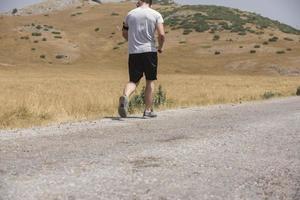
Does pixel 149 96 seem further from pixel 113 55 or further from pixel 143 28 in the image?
pixel 113 55

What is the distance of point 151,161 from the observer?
6.50 m

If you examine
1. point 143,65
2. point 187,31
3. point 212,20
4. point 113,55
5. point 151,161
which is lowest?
point 113,55

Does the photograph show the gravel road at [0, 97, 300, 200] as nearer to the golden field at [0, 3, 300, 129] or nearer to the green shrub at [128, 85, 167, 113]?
the green shrub at [128, 85, 167, 113]

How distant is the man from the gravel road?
1.34 meters

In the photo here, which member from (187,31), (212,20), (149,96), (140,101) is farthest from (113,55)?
(149,96)

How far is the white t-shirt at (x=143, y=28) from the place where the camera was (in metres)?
11.2

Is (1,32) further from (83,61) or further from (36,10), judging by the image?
(36,10)

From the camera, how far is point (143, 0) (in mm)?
11266

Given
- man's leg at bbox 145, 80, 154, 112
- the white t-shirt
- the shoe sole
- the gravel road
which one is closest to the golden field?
man's leg at bbox 145, 80, 154, 112

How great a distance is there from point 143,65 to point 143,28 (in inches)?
25.5

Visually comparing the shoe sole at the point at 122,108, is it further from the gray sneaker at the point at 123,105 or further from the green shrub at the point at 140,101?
the green shrub at the point at 140,101

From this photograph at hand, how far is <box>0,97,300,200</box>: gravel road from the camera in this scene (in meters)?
5.22

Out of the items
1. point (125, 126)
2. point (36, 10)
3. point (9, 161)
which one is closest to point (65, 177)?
point (9, 161)

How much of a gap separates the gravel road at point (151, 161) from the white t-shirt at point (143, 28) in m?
1.64
